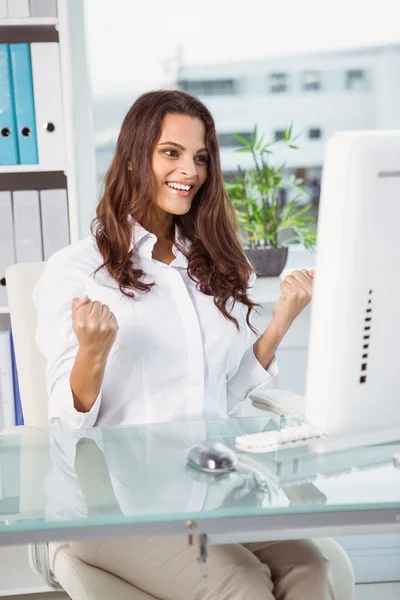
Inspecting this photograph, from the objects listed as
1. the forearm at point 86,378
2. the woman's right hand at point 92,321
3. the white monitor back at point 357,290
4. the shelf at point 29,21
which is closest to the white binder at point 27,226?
the shelf at point 29,21

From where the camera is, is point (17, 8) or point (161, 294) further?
point (17, 8)

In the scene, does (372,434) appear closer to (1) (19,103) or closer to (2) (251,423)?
(2) (251,423)

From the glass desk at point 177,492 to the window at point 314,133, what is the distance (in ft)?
6.80

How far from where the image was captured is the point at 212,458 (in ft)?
3.91

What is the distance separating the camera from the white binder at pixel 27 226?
99.7 inches

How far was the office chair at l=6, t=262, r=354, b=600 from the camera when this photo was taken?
1400 mm

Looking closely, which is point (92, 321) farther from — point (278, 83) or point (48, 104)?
point (278, 83)

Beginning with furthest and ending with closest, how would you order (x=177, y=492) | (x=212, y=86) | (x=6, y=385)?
(x=212, y=86)
(x=6, y=385)
(x=177, y=492)

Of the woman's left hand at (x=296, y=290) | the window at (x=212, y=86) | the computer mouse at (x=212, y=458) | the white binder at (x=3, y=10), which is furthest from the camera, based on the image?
the window at (x=212, y=86)

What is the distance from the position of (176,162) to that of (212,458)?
0.86 metres

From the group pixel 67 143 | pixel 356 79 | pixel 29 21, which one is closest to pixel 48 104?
pixel 67 143

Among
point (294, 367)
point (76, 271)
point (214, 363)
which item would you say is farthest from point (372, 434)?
point (294, 367)

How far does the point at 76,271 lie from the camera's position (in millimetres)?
1812

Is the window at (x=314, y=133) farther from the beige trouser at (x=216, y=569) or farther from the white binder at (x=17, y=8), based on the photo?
the beige trouser at (x=216, y=569)
